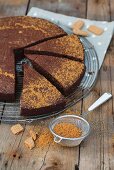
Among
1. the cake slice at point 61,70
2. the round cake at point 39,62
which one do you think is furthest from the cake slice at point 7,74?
the cake slice at point 61,70

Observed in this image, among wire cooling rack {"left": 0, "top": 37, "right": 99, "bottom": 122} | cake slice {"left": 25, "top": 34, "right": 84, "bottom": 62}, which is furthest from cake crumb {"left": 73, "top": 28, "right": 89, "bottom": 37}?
cake slice {"left": 25, "top": 34, "right": 84, "bottom": 62}

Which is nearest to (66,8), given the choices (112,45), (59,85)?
(112,45)

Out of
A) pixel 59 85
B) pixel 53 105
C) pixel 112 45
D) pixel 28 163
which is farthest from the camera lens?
pixel 112 45

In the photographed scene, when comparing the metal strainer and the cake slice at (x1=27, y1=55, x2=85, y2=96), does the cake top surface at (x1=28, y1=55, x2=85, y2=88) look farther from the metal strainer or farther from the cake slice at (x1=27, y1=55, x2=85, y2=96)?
the metal strainer

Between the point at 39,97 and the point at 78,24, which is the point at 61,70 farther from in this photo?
the point at 78,24

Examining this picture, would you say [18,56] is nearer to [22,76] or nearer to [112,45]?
[22,76]
